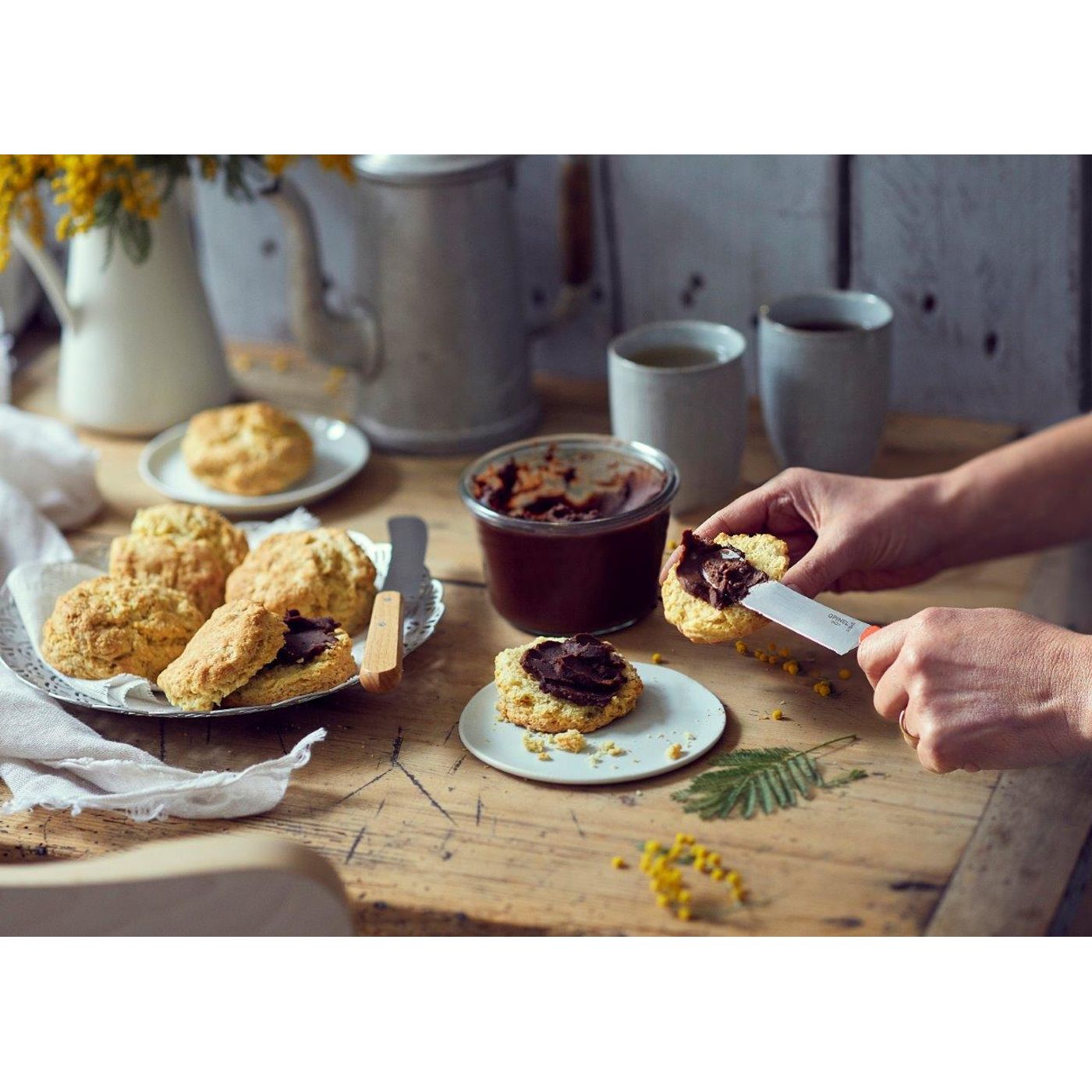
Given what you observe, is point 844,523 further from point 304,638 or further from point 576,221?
point 576,221

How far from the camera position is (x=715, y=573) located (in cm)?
124

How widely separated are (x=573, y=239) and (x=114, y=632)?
0.93 metres

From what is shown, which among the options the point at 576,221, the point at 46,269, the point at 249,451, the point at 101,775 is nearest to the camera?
the point at 101,775

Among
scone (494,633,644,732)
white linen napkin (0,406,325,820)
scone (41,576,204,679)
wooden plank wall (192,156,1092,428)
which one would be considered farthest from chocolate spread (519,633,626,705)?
wooden plank wall (192,156,1092,428)

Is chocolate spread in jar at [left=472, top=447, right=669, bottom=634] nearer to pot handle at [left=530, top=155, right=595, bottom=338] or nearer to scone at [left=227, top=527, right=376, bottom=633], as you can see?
scone at [left=227, top=527, right=376, bottom=633]

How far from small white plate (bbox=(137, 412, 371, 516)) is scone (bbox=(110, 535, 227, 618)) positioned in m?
0.22

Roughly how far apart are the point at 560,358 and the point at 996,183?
0.70 metres

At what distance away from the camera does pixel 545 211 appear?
1.98m

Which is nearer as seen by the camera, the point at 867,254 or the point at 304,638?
the point at 304,638

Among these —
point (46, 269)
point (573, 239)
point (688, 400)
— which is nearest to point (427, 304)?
point (573, 239)

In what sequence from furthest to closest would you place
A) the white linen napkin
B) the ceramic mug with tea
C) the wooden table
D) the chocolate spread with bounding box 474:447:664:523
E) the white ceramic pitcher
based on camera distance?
1. the white ceramic pitcher
2. the ceramic mug with tea
3. the chocolate spread with bounding box 474:447:664:523
4. the white linen napkin
5. the wooden table

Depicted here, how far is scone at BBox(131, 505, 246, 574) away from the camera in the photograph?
1435 millimetres

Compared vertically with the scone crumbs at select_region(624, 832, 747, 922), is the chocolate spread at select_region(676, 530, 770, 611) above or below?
above

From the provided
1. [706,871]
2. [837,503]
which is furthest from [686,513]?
[706,871]
